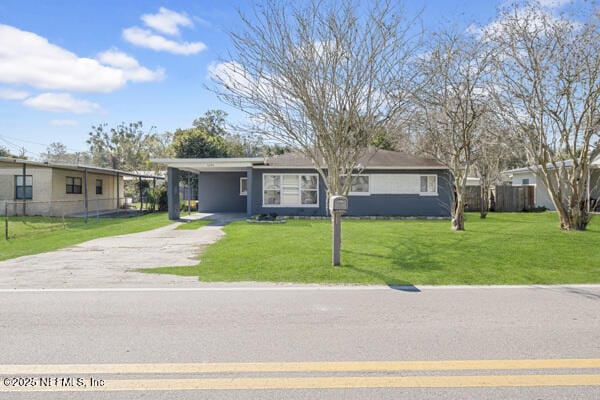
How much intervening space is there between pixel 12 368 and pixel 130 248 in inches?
295

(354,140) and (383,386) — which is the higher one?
(354,140)

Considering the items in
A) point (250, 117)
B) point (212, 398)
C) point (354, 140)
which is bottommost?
point (212, 398)

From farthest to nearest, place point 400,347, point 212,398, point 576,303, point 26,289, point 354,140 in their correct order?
point 354,140 < point 26,289 < point 576,303 < point 400,347 < point 212,398

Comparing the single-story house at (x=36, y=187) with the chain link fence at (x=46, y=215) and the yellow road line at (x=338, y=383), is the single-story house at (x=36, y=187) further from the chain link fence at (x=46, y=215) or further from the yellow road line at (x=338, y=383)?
the yellow road line at (x=338, y=383)

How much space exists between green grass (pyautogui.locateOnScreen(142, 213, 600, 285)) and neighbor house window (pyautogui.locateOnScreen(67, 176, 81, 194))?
1778 cm

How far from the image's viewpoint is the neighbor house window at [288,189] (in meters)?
19.6

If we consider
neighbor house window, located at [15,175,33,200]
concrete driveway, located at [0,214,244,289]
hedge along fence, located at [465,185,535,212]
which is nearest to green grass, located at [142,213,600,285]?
concrete driveway, located at [0,214,244,289]

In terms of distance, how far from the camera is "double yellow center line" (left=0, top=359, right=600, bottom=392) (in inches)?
125

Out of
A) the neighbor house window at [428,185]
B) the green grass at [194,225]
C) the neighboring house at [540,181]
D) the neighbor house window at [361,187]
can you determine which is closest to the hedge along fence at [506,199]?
the neighboring house at [540,181]

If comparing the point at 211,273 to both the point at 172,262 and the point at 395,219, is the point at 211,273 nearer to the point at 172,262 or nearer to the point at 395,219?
the point at 172,262

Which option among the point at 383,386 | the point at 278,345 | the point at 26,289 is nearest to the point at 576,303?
the point at 383,386

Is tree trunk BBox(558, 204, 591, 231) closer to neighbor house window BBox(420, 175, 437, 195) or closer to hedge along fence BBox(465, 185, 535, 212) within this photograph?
neighbor house window BBox(420, 175, 437, 195)

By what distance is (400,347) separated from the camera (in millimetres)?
3938

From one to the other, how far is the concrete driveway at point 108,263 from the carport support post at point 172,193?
556 cm
